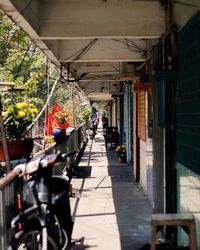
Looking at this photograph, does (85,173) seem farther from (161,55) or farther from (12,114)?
(12,114)

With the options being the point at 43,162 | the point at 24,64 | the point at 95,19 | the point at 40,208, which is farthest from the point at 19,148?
the point at 24,64

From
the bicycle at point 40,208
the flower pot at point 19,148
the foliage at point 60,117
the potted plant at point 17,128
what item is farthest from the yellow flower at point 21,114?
the foliage at point 60,117

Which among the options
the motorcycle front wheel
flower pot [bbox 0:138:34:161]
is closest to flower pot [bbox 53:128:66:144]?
flower pot [bbox 0:138:34:161]

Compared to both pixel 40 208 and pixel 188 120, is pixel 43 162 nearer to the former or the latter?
pixel 40 208

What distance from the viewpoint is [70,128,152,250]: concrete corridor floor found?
238 inches

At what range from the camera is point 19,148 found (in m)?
5.07

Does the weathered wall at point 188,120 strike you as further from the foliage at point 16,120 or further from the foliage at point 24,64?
the foliage at point 24,64

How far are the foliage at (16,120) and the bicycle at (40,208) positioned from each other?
710 mm

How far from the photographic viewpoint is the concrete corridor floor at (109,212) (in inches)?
238

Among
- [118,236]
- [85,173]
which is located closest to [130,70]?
[85,173]

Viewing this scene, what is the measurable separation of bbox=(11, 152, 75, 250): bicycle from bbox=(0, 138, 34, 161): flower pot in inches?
20.2

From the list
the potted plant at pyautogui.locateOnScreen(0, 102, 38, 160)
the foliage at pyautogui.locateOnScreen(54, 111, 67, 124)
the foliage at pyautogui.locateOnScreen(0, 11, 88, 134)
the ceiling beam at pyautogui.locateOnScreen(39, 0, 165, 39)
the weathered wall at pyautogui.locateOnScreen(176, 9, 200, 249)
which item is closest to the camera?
the weathered wall at pyautogui.locateOnScreen(176, 9, 200, 249)

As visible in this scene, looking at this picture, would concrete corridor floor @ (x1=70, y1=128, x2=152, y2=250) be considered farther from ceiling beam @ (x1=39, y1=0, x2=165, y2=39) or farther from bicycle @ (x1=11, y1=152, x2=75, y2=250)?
ceiling beam @ (x1=39, y1=0, x2=165, y2=39)

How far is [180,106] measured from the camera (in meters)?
5.11
